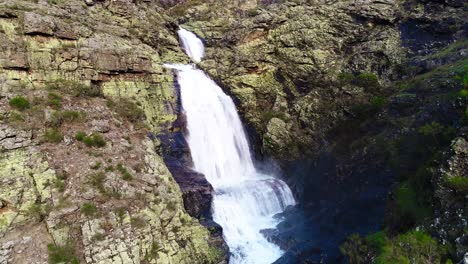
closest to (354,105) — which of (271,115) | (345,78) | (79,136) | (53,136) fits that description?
(345,78)

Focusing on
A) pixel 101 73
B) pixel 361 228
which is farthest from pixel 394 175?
pixel 101 73

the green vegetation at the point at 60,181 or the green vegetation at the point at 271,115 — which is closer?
the green vegetation at the point at 60,181

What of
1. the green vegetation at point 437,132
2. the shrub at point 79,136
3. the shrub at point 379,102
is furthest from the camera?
the shrub at point 379,102

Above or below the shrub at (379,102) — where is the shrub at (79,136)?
below

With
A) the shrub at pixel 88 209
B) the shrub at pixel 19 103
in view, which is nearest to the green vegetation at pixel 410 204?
the shrub at pixel 88 209

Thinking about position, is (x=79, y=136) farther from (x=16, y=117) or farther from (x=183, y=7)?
(x=183, y=7)

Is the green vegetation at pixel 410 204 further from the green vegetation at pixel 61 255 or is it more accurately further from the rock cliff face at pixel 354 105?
the green vegetation at pixel 61 255

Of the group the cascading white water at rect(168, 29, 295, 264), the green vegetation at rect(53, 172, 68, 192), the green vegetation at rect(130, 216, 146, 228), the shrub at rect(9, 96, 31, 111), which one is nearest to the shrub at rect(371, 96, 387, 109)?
the cascading white water at rect(168, 29, 295, 264)

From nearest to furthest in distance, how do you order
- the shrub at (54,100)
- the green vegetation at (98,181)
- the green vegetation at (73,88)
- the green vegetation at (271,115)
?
the green vegetation at (98,181), the shrub at (54,100), the green vegetation at (73,88), the green vegetation at (271,115)
